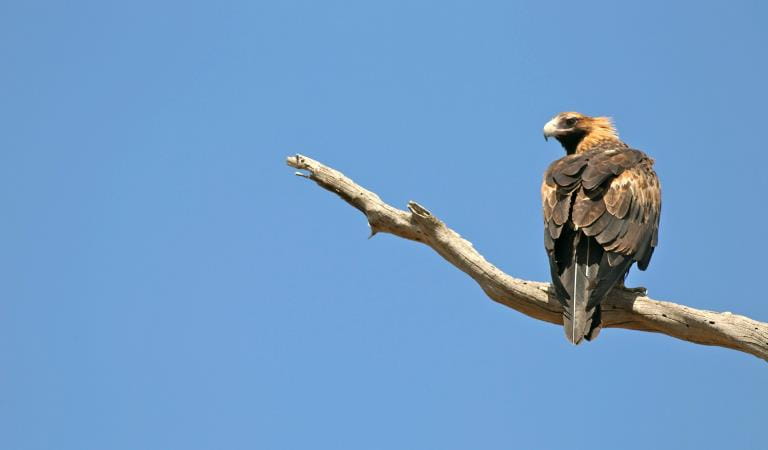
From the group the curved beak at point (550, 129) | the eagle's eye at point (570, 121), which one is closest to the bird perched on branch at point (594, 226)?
the curved beak at point (550, 129)

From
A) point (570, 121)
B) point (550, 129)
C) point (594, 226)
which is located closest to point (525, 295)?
point (594, 226)

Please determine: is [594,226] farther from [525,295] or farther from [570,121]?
[570,121]

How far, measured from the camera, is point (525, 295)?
7512mm

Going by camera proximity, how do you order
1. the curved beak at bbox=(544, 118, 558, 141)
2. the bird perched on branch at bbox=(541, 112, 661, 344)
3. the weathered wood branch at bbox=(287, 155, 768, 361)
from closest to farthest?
the weathered wood branch at bbox=(287, 155, 768, 361) < the bird perched on branch at bbox=(541, 112, 661, 344) < the curved beak at bbox=(544, 118, 558, 141)

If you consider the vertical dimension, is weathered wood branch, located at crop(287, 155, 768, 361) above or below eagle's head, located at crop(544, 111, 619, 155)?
below

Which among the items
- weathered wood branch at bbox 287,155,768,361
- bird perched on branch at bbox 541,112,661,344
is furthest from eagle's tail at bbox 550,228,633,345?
weathered wood branch at bbox 287,155,768,361

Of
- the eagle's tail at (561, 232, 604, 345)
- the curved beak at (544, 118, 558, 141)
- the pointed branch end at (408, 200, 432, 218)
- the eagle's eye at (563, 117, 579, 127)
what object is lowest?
the eagle's tail at (561, 232, 604, 345)

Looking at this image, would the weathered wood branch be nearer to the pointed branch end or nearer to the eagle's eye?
the pointed branch end

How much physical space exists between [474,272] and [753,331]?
206cm

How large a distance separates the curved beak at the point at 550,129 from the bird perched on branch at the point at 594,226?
1231 millimetres

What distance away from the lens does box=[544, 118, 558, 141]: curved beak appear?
31.7ft

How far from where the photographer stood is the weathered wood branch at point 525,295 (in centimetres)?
698

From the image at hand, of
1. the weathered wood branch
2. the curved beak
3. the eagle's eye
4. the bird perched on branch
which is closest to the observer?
the weathered wood branch

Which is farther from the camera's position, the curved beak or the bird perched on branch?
the curved beak
